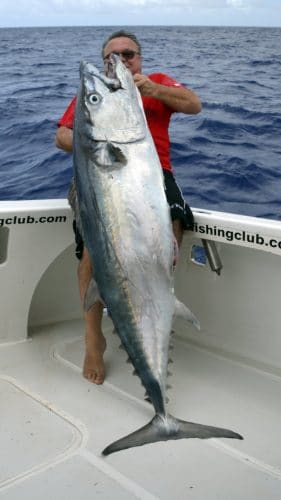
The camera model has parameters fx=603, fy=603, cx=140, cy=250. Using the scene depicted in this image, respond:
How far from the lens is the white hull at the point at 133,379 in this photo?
207 cm

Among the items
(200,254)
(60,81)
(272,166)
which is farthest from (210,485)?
(60,81)

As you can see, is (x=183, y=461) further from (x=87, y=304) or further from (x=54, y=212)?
(x=54, y=212)

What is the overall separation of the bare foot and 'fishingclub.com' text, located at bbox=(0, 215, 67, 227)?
629 mm

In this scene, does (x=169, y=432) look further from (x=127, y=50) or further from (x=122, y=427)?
(x=127, y=50)

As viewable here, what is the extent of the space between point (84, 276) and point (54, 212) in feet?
1.40

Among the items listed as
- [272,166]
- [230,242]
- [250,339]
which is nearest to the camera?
[230,242]

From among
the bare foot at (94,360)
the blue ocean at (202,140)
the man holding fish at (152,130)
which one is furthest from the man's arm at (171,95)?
the blue ocean at (202,140)

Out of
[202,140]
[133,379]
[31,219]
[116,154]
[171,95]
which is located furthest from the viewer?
[202,140]

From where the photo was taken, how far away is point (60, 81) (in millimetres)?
14945

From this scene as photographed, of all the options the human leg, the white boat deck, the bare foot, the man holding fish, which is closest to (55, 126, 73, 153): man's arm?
the man holding fish

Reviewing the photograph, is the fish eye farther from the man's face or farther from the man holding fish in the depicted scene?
the man's face

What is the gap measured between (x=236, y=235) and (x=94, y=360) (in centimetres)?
88

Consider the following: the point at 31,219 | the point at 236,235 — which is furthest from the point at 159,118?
the point at 31,219

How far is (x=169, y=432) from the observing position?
2.27 metres
